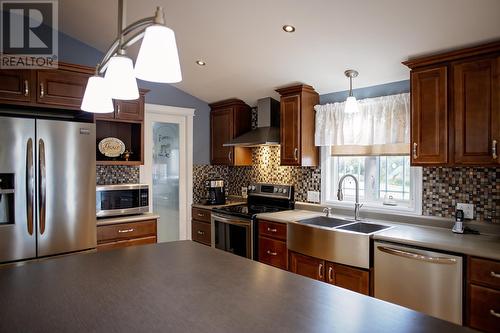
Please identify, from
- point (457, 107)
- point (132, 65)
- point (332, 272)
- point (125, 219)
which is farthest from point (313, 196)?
point (132, 65)

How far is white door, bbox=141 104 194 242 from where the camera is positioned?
407 cm

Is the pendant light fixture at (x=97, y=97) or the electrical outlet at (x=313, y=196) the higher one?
the pendant light fixture at (x=97, y=97)

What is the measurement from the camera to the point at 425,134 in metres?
2.49

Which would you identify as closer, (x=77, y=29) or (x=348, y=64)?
(x=348, y=64)

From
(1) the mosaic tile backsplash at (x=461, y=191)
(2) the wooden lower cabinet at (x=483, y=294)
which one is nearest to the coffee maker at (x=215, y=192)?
(1) the mosaic tile backsplash at (x=461, y=191)

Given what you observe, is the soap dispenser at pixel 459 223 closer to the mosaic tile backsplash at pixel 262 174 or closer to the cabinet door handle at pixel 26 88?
the mosaic tile backsplash at pixel 262 174

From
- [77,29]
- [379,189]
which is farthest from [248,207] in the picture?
[77,29]

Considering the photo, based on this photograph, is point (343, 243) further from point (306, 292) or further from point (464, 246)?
point (306, 292)

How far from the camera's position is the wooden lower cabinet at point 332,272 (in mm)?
2537

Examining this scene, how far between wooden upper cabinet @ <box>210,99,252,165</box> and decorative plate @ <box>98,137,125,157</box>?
50.2 inches

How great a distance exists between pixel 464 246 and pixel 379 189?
116 centimetres

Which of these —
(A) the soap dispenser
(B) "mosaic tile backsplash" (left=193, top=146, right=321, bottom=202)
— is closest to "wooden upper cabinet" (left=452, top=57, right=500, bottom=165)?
(A) the soap dispenser

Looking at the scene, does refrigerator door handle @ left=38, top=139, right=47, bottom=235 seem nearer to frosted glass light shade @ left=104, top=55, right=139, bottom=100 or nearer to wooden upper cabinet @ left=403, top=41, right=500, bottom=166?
frosted glass light shade @ left=104, top=55, right=139, bottom=100

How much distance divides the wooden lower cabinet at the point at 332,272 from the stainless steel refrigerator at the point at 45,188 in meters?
1.86
